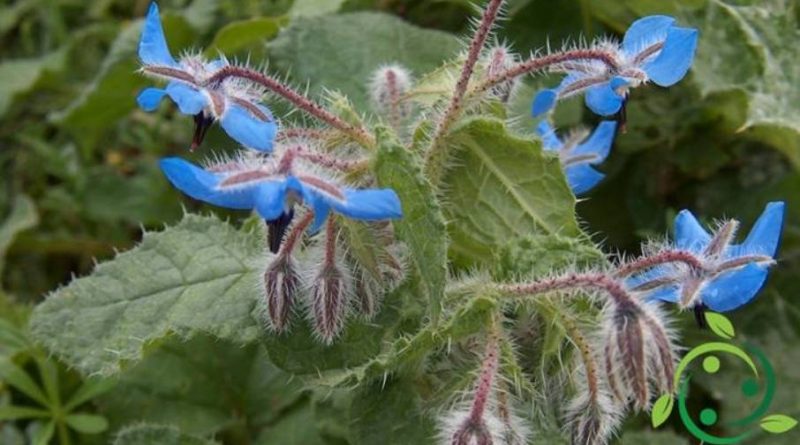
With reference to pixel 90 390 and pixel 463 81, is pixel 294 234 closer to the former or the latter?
pixel 463 81

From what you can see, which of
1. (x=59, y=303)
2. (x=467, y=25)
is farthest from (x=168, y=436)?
(x=467, y=25)

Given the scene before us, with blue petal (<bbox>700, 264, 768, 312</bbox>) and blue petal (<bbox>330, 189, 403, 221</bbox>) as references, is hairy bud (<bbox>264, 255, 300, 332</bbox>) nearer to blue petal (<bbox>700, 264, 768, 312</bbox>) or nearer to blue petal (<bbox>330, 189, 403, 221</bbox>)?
blue petal (<bbox>330, 189, 403, 221</bbox>)

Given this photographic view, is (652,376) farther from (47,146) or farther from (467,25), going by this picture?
(47,146)

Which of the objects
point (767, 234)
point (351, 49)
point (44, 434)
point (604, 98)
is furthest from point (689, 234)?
point (44, 434)

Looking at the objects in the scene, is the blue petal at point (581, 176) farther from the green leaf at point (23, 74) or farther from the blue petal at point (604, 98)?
the green leaf at point (23, 74)

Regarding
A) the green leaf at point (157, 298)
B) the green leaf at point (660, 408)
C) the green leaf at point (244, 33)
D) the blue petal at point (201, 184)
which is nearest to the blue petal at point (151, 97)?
the blue petal at point (201, 184)
